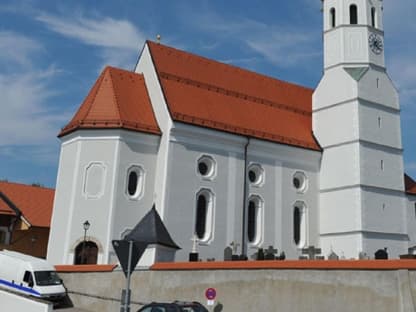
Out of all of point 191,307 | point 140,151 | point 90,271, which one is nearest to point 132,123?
point 140,151

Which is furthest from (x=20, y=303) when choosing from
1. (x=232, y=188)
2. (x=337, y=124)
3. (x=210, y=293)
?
(x=337, y=124)

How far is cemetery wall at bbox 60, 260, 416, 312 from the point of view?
30.1ft

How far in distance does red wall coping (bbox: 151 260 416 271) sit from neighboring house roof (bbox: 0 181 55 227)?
1661 centimetres

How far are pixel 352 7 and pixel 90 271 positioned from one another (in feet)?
68.8

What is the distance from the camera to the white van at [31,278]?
1703cm

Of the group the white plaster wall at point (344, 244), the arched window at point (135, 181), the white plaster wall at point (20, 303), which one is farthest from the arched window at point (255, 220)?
the white plaster wall at point (20, 303)

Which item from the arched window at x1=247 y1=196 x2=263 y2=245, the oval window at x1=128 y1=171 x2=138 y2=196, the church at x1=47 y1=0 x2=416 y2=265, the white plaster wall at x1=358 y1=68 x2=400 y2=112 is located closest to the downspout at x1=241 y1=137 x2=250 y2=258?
the church at x1=47 y1=0 x2=416 y2=265

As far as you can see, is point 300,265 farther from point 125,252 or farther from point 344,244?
point 344,244

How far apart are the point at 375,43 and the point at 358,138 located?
19.7ft

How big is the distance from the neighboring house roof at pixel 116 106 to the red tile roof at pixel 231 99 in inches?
49.3

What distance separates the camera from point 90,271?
656 inches

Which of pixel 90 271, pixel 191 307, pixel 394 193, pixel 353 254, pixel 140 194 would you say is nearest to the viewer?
pixel 191 307

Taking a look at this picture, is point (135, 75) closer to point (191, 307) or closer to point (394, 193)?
point (394, 193)

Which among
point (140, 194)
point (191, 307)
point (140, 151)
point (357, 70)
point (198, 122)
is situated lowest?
point (191, 307)
